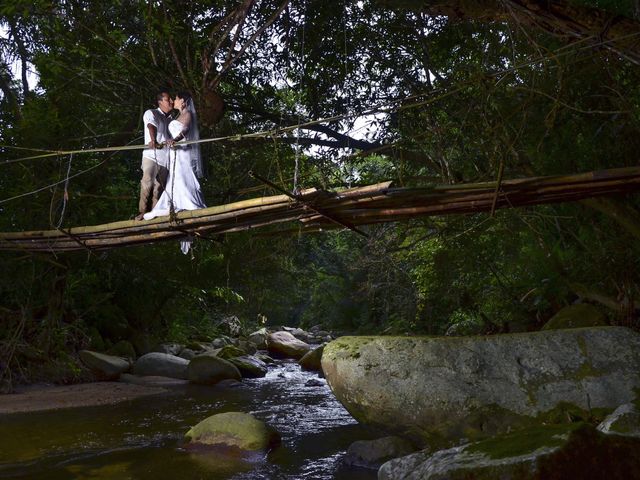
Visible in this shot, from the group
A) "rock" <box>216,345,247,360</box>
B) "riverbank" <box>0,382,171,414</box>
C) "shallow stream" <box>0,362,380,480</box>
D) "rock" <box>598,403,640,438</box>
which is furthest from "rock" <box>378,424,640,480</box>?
"rock" <box>216,345,247,360</box>

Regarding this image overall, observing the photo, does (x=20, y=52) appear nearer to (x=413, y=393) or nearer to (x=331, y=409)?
(x=331, y=409)

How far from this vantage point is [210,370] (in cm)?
1045

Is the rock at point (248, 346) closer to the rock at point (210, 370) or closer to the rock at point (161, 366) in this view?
the rock at point (161, 366)

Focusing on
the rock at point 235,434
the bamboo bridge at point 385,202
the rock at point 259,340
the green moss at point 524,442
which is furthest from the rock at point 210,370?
the green moss at point 524,442

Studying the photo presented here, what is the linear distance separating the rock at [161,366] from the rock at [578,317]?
20.0 feet

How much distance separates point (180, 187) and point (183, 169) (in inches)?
8.2

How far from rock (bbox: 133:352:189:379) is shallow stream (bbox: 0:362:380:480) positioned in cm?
126

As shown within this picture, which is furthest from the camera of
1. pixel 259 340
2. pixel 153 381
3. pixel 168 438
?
pixel 259 340

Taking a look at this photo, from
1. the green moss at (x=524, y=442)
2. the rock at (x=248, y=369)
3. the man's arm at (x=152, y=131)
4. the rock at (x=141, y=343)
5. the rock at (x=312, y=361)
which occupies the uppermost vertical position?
the man's arm at (x=152, y=131)

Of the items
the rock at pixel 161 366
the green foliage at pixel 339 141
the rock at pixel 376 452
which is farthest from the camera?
the rock at pixel 161 366

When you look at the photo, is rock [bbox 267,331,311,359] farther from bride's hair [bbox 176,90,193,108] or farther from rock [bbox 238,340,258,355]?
bride's hair [bbox 176,90,193,108]

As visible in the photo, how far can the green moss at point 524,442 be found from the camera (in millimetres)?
3295

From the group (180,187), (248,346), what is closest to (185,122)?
(180,187)

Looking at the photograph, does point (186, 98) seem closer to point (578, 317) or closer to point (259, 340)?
point (578, 317)
